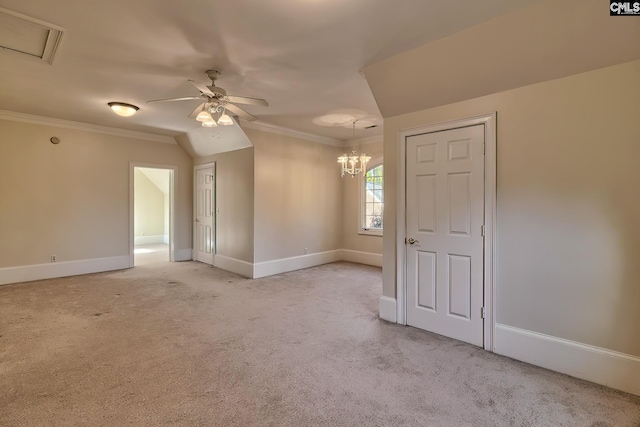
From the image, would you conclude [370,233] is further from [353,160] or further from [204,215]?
[204,215]

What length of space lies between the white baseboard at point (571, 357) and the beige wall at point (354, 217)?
3.74m

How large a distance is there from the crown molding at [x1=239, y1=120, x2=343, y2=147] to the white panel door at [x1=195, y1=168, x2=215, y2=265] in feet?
5.71

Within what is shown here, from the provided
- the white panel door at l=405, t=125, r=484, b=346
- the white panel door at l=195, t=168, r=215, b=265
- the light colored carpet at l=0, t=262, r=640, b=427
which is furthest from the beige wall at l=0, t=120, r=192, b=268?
the white panel door at l=405, t=125, r=484, b=346

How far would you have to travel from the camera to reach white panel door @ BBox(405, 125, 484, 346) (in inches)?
112

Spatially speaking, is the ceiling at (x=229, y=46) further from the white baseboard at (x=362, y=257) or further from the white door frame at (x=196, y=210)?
the white baseboard at (x=362, y=257)

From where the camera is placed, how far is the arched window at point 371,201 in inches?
257

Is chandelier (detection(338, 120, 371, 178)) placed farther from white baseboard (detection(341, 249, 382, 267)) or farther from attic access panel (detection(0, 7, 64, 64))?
attic access panel (detection(0, 7, 64, 64))

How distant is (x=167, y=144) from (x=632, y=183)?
7.14m

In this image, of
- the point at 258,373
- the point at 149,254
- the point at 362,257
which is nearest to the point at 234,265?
the point at 362,257

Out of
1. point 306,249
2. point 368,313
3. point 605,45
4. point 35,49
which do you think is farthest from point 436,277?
point 35,49

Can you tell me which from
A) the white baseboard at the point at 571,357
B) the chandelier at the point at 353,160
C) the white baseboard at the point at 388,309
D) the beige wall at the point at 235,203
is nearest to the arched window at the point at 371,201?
the chandelier at the point at 353,160

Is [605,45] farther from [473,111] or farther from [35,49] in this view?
[35,49]

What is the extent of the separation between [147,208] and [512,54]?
992cm

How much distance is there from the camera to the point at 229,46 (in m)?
2.62
